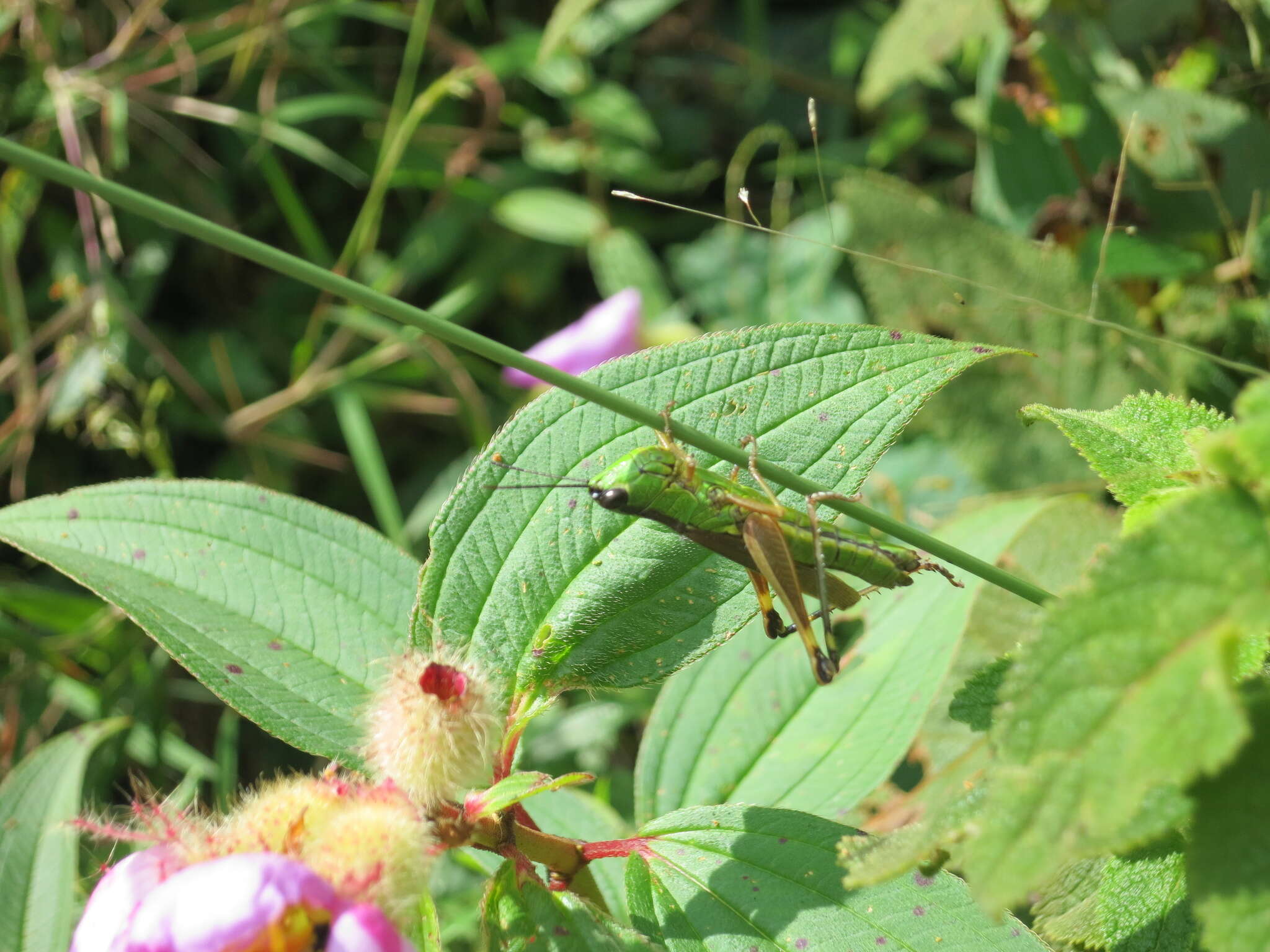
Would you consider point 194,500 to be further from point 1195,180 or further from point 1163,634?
point 1195,180

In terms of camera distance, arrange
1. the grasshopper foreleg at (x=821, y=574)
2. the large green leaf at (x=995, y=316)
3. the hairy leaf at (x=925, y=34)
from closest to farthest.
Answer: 1. the grasshopper foreleg at (x=821, y=574)
2. the large green leaf at (x=995, y=316)
3. the hairy leaf at (x=925, y=34)

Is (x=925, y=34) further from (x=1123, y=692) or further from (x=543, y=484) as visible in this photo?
(x=1123, y=692)

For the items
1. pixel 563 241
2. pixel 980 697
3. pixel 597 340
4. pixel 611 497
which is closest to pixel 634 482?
pixel 611 497

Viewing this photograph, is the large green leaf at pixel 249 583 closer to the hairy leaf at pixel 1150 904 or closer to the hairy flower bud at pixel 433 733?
the hairy flower bud at pixel 433 733

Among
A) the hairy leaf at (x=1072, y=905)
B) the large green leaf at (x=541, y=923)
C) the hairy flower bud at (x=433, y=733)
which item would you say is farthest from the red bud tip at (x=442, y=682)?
the hairy leaf at (x=1072, y=905)

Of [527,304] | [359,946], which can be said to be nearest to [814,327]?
[359,946]

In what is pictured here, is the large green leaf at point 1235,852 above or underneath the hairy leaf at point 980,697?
above
